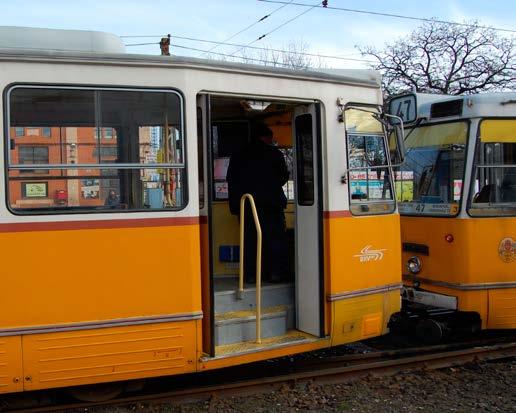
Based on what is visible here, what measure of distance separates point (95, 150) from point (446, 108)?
427cm

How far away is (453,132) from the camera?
21.9ft

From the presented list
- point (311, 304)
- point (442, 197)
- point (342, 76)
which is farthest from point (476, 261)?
point (342, 76)

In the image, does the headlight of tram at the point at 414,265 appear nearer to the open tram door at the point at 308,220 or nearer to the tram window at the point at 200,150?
the open tram door at the point at 308,220

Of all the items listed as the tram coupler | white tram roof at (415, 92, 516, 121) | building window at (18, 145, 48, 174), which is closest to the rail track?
the tram coupler

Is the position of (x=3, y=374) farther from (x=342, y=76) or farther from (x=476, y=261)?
(x=476, y=261)

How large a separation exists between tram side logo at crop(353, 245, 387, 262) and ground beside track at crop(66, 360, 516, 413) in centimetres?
113

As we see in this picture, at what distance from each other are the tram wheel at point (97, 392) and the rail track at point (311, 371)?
1.5 inches

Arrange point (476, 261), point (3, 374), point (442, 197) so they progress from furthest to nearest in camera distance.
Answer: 1. point (442, 197)
2. point (476, 261)
3. point (3, 374)

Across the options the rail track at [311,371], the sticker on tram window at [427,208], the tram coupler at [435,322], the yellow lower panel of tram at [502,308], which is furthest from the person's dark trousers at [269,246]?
the yellow lower panel of tram at [502,308]

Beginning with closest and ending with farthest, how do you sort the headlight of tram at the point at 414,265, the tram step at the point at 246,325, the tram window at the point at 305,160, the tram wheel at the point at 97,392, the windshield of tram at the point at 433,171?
the tram wheel at the point at 97,392
the tram step at the point at 246,325
the tram window at the point at 305,160
the windshield of tram at the point at 433,171
the headlight of tram at the point at 414,265

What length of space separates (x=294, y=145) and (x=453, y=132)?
7.42ft

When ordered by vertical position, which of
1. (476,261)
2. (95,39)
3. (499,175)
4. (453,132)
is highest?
(95,39)

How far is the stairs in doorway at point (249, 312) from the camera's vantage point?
500cm

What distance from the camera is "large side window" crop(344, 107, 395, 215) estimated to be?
17.5 feet
